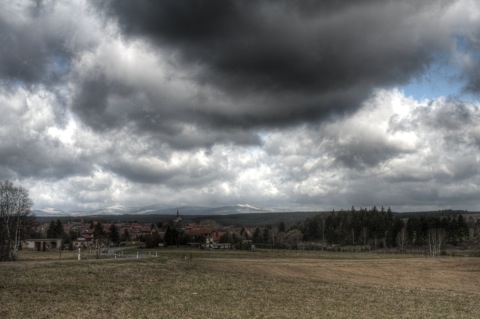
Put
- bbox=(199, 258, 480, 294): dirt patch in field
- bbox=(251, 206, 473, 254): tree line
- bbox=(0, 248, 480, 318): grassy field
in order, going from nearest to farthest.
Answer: bbox=(0, 248, 480, 318): grassy field
bbox=(199, 258, 480, 294): dirt patch in field
bbox=(251, 206, 473, 254): tree line

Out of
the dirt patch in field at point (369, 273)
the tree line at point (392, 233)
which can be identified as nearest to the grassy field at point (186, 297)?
the dirt patch in field at point (369, 273)

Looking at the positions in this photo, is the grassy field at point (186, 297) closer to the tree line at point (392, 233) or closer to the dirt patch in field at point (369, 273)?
the dirt patch in field at point (369, 273)

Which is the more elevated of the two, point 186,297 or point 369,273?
point 186,297

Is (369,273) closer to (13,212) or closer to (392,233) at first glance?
(13,212)

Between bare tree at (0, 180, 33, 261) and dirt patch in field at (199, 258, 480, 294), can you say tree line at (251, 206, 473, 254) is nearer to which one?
dirt patch in field at (199, 258, 480, 294)

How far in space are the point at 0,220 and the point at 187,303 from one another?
49765mm

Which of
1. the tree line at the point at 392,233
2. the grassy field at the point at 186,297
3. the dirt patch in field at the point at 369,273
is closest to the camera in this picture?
the grassy field at the point at 186,297

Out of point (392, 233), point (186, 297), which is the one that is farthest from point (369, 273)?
point (392, 233)

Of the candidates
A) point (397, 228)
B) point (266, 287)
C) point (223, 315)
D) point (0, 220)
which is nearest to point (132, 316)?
point (223, 315)

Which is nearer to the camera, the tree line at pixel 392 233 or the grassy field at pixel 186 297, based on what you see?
the grassy field at pixel 186 297

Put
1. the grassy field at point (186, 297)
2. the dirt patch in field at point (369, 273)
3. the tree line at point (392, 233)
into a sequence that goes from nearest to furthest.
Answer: the grassy field at point (186, 297)
the dirt patch in field at point (369, 273)
the tree line at point (392, 233)

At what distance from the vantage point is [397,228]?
178 metres

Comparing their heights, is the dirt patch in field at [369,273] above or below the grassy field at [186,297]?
below

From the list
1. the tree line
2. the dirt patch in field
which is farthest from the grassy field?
the tree line
